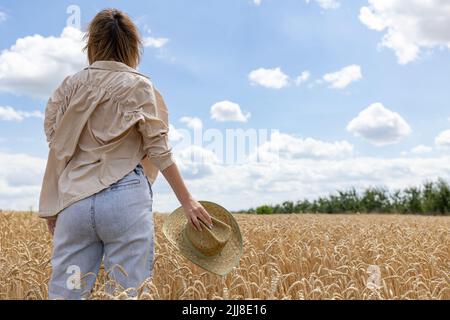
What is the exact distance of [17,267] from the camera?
10.8 feet

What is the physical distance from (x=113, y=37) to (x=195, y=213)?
44.7 inches

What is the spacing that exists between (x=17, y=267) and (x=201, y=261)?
1137 mm

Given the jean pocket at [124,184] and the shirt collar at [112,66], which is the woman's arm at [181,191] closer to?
the jean pocket at [124,184]

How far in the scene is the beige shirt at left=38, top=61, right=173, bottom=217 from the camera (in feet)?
9.39

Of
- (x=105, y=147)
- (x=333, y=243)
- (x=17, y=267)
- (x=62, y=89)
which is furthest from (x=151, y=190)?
(x=333, y=243)

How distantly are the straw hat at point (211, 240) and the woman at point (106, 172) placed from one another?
0.22 meters

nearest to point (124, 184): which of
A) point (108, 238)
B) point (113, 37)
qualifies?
point (108, 238)

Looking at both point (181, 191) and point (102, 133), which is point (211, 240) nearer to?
point (181, 191)

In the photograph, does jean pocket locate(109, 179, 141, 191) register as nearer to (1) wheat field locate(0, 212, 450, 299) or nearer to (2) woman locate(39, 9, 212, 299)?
(2) woman locate(39, 9, 212, 299)

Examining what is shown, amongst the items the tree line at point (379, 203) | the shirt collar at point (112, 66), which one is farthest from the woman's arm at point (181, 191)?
the tree line at point (379, 203)

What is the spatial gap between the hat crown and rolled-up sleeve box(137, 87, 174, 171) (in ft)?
1.81

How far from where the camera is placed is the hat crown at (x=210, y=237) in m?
3.27
